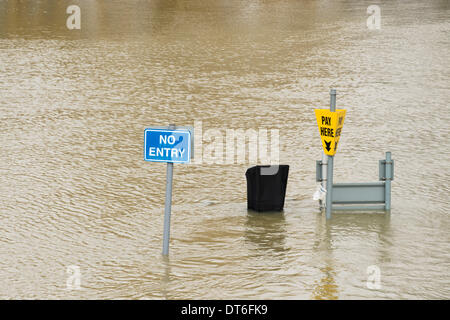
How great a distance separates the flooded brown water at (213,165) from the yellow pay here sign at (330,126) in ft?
3.16

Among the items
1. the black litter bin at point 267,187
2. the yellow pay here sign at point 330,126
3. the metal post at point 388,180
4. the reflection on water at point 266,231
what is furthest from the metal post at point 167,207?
the metal post at point 388,180

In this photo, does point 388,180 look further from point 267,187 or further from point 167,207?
point 167,207

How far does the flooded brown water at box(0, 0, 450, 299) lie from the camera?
7973mm

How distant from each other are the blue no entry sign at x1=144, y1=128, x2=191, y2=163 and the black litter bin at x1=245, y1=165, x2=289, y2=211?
6.25 feet

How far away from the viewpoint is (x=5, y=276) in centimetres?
792

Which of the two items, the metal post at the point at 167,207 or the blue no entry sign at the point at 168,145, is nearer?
the blue no entry sign at the point at 168,145

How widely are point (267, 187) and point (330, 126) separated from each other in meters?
1.16

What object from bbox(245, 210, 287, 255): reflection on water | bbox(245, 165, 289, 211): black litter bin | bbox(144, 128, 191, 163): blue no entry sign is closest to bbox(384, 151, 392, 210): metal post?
bbox(245, 165, 289, 211): black litter bin

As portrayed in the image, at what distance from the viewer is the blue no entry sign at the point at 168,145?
26.0ft

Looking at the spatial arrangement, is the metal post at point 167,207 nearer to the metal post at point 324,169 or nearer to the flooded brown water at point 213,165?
the flooded brown water at point 213,165

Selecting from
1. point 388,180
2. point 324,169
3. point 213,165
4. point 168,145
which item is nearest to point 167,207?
point 168,145

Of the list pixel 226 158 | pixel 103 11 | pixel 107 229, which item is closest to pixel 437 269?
pixel 107 229

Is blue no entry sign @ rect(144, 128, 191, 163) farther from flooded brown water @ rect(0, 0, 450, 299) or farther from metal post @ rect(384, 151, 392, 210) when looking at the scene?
metal post @ rect(384, 151, 392, 210)

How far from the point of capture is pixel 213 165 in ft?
40.4
